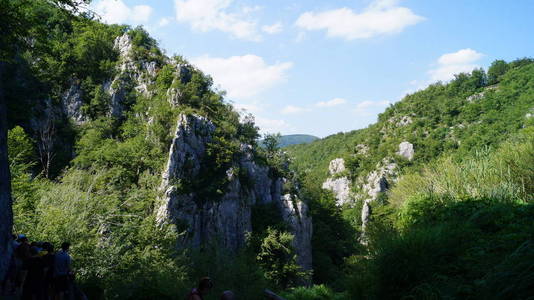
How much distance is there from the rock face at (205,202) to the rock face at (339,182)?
64.2 m

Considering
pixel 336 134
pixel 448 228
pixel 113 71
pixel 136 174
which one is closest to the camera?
pixel 448 228

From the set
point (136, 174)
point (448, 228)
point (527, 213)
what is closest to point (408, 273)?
point (448, 228)

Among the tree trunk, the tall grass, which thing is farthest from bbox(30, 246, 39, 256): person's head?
the tall grass

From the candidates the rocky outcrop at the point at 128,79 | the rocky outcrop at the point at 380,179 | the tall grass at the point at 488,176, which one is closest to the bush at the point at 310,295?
the tall grass at the point at 488,176

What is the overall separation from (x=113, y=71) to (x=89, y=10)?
4674 cm

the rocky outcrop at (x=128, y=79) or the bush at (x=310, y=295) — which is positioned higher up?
the rocky outcrop at (x=128, y=79)

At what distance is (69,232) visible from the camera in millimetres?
14227

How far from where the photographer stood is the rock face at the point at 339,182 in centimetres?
10956

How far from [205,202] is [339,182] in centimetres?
8006

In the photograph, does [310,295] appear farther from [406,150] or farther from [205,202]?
[406,150]

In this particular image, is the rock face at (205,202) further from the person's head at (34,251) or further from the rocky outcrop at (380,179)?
the rocky outcrop at (380,179)

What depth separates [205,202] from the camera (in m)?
38.8

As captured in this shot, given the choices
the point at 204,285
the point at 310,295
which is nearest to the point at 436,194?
the point at 204,285

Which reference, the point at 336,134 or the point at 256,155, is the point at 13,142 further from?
the point at 336,134
